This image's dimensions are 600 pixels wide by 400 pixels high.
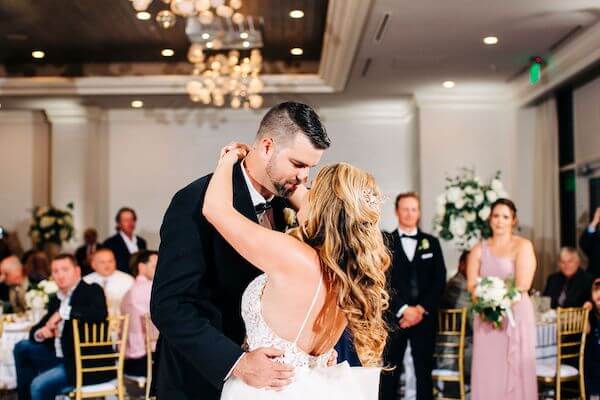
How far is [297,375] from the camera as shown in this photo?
2.18m

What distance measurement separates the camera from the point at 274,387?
213 centimetres

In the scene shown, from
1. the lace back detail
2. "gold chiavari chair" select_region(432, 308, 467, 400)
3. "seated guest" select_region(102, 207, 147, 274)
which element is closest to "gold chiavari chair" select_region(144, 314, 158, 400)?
"gold chiavari chair" select_region(432, 308, 467, 400)

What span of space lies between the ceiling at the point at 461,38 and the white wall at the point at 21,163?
17.8ft

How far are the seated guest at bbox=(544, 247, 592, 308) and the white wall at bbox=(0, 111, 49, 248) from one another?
8.20 meters

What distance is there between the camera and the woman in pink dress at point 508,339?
6.00 meters

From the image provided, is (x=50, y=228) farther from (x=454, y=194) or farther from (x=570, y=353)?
(x=570, y=353)

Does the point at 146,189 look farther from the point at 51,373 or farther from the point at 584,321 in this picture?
the point at 584,321

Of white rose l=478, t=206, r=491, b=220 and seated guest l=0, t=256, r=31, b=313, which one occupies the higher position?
white rose l=478, t=206, r=491, b=220

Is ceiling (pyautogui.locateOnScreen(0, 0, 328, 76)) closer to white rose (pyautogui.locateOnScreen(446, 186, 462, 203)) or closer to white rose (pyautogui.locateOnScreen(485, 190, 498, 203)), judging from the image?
white rose (pyautogui.locateOnScreen(446, 186, 462, 203))

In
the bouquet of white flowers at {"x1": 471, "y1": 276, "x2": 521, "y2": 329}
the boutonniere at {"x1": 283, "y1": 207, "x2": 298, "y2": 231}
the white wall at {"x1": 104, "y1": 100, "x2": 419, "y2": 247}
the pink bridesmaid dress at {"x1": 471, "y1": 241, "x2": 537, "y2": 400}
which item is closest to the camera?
the boutonniere at {"x1": 283, "y1": 207, "x2": 298, "y2": 231}

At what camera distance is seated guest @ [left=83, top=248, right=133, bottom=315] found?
6926 mm

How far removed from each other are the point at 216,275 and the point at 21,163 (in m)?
11.5

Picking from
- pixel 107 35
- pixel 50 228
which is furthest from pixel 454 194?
pixel 50 228

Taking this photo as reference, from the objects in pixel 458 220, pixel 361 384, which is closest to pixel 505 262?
pixel 458 220
